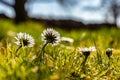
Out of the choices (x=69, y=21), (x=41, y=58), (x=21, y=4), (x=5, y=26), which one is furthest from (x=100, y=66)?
(x=69, y=21)

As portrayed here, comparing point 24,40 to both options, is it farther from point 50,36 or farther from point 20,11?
Answer: point 20,11

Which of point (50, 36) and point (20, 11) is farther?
point (20, 11)

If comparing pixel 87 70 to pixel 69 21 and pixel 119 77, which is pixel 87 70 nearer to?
pixel 119 77

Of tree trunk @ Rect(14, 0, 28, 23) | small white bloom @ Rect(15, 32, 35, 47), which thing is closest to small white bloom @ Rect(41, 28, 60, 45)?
small white bloom @ Rect(15, 32, 35, 47)

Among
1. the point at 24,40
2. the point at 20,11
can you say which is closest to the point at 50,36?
the point at 24,40

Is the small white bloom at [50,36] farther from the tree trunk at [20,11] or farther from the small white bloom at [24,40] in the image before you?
the tree trunk at [20,11]

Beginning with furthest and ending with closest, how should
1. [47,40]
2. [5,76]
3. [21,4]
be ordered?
[21,4]
[47,40]
[5,76]

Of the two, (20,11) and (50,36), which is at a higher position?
(20,11)

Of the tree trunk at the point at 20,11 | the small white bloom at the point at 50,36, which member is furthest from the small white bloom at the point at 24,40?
the tree trunk at the point at 20,11

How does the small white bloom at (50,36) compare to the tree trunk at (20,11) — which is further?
the tree trunk at (20,11)
